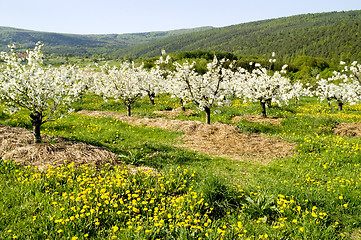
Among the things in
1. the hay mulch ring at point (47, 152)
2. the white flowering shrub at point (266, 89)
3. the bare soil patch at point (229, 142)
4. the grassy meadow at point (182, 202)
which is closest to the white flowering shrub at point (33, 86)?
the hay mulch ring at point (47, 152)

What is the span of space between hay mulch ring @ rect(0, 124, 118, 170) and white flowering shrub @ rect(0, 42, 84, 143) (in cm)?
71

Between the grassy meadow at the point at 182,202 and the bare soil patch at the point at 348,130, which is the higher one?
the grassy meadow at the point at 182,202

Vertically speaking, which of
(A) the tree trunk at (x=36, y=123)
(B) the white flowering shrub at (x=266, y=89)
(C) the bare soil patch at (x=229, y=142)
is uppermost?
(B) the white flowering shrub at (x=266, y=89)

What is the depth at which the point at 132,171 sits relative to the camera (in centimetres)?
816

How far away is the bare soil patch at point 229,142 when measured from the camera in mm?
11750

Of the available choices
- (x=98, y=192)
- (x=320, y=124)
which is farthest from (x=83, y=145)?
(x=320, y=124)

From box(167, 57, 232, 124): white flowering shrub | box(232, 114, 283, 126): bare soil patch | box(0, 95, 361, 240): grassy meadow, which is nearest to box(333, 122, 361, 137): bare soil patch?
box(232, 114, 283, 126): bare soil patch

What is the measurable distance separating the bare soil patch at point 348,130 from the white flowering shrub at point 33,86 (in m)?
17.2

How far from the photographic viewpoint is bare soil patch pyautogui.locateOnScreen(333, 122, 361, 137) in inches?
608

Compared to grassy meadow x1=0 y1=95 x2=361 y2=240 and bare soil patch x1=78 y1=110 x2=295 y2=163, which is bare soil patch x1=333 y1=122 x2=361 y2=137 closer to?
bare soil patch x1=78 y1=110 x2=295 y2=163

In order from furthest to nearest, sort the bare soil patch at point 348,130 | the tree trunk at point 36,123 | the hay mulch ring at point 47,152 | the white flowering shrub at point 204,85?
the white flowering shrub at point 204,85 < the bare soil patch at point 348,130 < the tree trunk at point 36,123 < the hay mulch ring at point 47,152

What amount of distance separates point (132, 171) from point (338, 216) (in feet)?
20.5

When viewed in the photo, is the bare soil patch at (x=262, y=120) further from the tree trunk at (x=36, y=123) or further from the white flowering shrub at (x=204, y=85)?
the tree trunk at (x=36, y=123)

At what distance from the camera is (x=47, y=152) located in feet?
29.1
